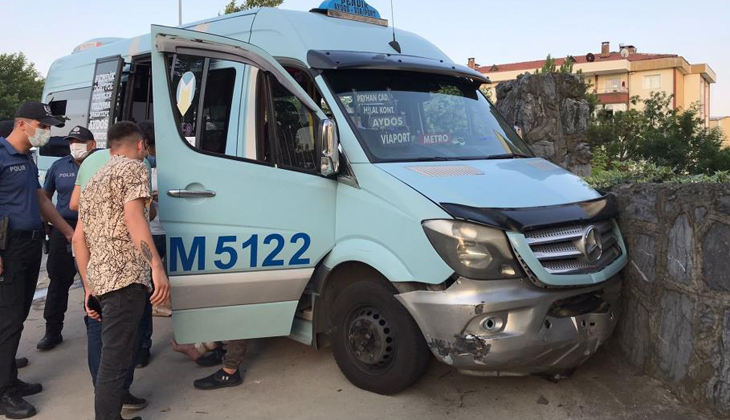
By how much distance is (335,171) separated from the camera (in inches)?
153

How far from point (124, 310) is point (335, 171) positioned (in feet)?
4.93

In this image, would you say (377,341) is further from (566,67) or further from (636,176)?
(566,67)

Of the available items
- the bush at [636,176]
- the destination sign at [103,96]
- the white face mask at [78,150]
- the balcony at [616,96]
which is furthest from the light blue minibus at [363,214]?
the balcony at [616,96]

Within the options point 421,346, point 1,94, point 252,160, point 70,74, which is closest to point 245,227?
point 252,160

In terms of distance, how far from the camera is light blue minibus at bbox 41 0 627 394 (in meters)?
3.48

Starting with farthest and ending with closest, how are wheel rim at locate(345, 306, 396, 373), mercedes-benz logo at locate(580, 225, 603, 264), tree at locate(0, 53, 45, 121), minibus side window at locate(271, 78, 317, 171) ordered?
tree at locate(0, 53, 45, 121) < minibus side window at locate(271, 78, 317, 171) < wheel rim at locate(345, 306, 396, 373) < mercedes-benz logo at locate(580, 225, 603, 264)

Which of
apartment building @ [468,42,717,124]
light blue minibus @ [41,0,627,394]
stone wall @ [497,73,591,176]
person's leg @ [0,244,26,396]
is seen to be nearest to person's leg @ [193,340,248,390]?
light blue minibus @ [41,0,627,394]

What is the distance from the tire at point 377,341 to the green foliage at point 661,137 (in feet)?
25.9

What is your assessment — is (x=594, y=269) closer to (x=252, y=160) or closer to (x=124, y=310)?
(x=252, y=160)

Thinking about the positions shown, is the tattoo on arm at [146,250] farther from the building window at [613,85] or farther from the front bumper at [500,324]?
the building window at [613,85]

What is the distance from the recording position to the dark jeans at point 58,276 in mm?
5207

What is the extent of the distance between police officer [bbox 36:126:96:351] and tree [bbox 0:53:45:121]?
107ft

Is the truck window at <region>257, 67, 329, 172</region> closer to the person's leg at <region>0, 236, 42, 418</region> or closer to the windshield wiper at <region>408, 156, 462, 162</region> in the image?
the windshield wiper at <region>408, 156, 462, 162</region>

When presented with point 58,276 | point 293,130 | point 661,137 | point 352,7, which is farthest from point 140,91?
point 661,137
